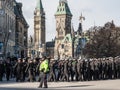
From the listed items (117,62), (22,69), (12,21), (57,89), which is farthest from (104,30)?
(57,89)

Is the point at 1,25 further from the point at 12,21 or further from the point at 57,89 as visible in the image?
the point at 57,89

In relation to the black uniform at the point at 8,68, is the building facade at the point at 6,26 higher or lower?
higher

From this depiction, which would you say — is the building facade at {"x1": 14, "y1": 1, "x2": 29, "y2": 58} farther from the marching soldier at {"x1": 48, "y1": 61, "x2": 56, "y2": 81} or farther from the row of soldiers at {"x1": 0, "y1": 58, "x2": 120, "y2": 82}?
the marching soldier at {"x1": 48, "y1": 61, "x2": 56, "y2": 81}

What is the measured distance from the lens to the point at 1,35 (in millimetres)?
79125

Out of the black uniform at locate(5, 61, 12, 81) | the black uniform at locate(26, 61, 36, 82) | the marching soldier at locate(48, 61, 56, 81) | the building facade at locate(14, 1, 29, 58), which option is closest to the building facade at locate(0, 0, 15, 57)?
the building facade at locate(14, 1, 29, 58)

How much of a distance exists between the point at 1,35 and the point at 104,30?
62.3ft

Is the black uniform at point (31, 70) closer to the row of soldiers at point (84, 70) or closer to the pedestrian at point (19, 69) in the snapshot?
the pedestrian at point (19, 69)

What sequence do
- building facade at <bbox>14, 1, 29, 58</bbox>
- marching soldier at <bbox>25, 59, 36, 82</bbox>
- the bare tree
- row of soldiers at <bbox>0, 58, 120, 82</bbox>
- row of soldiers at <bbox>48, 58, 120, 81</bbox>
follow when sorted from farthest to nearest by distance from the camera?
building facade at <bbox>14, 1, 29, 58</bbox> < the bare tree < row of soldiers at <bbox>48, 58, 120, 81</bbox> < row of soldiers at <bbox>0, 58, 120, 82</bbox> < marching soldier at <bbox>25, 59, 36, 82</bbox>

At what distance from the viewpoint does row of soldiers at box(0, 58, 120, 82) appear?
4066 cm

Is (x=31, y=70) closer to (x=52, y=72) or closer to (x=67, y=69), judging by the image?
Result: (x=52, y=72)

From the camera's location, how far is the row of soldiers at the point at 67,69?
4066 centimetres

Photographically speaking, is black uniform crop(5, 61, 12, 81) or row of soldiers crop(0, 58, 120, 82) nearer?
row of soldiers crop(0, 58, 120, 82)

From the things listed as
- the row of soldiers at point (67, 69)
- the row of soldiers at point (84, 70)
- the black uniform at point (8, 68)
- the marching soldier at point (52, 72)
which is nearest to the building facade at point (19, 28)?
the row of soldiers at point (84, 70)

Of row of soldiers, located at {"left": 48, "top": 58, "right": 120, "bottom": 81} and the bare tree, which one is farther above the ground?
the bare tree
